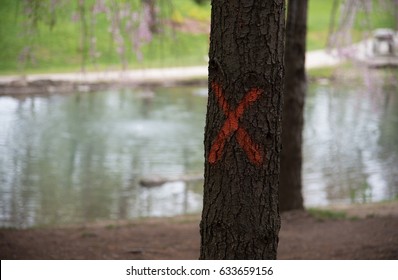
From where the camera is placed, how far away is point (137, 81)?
1931cm

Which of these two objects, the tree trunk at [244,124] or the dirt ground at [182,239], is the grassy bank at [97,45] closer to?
the dirt ground at [182,239]

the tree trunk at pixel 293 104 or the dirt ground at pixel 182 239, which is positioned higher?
the tree trunk at pixel 293 104

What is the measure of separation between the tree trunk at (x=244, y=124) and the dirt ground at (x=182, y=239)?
235 cm

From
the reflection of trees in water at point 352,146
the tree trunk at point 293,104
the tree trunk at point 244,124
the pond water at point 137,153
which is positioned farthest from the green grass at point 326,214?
the tree trunk at point 244,124

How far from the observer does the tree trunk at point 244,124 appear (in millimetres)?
2715

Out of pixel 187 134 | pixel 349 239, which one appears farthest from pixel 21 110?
pixel 349 239

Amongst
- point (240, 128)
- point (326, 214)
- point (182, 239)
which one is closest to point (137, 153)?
point (326, 214)

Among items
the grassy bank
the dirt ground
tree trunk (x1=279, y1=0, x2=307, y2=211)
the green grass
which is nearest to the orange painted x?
the dirt ground

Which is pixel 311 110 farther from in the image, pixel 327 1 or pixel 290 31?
pixel 327 1

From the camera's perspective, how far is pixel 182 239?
602 cm

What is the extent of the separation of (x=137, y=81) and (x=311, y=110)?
5.64 metres

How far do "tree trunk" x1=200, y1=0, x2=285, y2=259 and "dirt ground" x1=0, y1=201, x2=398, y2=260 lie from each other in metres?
2.35

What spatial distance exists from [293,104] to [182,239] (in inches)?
70.9

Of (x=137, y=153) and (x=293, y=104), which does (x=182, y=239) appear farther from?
(x=137, y=153)
